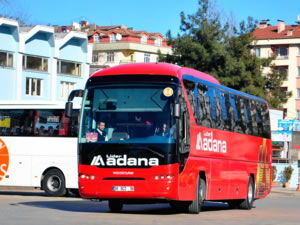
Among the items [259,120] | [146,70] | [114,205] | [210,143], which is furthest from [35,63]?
[146,70]

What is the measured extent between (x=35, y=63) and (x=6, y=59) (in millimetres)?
3594

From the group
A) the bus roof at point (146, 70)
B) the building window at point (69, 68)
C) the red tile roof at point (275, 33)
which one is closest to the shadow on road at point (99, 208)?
the bus roof at point (146, 70)

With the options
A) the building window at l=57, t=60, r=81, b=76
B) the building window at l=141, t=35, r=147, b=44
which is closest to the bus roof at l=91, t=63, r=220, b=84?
the building window at l=57, t=60, r=81, b=76

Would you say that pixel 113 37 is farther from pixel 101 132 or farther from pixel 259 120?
pixel 101 132

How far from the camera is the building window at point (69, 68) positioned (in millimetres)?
61656

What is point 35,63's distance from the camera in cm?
5894

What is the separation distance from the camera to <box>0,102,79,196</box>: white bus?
2856 cm

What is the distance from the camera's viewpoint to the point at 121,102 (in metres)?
17.9

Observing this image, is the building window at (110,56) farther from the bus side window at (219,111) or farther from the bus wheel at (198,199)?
the bus wheel at (198,199)

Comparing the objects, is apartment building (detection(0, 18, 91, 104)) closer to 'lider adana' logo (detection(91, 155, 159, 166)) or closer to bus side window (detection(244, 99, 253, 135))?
bus side window (detection(244, 99, 253, 135))

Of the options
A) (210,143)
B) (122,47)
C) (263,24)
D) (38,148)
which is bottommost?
(38,148)

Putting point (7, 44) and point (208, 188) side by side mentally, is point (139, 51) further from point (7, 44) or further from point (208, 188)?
point (208, 188)

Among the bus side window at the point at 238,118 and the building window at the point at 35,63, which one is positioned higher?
the building window at the point at 35,63

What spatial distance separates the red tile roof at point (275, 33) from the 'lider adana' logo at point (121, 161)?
8856cm
